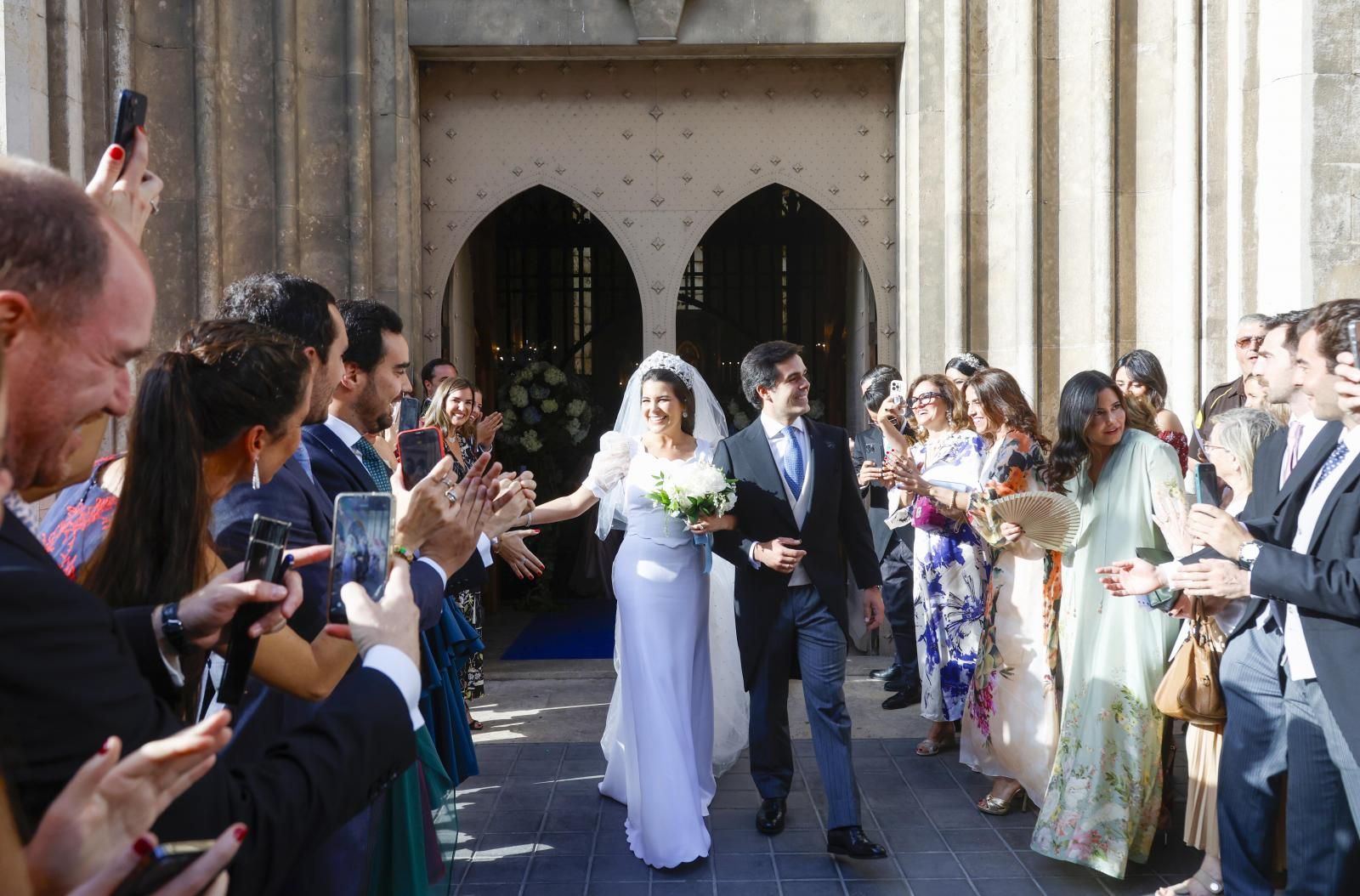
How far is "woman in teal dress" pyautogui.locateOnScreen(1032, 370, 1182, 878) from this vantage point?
13.9ft

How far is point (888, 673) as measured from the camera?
7.26m

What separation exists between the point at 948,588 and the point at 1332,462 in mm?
2860

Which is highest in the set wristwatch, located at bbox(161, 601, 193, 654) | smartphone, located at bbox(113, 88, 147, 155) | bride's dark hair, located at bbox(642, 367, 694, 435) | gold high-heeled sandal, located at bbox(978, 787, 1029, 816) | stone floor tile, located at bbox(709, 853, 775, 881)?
smartphone, located at bbox(113, 88, 147, 155)

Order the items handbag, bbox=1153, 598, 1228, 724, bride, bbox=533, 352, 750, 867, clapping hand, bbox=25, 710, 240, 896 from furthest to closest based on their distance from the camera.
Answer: bride, bbox=533, 352, 750, 867 < handbag, bbox=1153, 598, 1228, 724 < clapping hand, bbox=25, 710, 240, 896

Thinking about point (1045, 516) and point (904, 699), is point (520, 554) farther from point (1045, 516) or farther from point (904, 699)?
point (904, 699)

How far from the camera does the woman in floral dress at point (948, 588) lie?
5.76 m

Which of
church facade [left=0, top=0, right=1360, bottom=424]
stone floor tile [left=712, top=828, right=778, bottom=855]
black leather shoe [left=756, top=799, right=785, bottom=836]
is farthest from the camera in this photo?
church facade [left=0, top=0, right=1360, bottom=424]

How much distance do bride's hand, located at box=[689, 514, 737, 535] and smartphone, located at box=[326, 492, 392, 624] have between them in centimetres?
292

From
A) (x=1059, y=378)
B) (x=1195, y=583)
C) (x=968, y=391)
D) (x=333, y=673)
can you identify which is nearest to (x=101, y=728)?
(x=333, y=673)

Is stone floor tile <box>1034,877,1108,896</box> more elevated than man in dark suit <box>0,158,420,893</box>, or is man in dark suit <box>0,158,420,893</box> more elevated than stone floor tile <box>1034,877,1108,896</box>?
man in dark suit <box>0,158,420,893</box>

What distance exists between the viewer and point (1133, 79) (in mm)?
7262

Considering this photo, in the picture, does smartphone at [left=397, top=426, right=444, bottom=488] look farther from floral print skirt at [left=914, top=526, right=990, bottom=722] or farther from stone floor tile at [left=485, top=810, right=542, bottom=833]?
floral print skirt at [left=914, top=526, right=990, bottom=722]

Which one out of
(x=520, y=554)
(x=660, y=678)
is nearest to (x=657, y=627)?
(x=660, y=678)

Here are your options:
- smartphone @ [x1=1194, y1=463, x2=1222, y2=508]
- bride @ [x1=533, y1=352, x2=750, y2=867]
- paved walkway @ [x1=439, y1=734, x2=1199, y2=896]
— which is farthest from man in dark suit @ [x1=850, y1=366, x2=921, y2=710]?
smartphone @ [x1=1194, y1=463, x2=1222, y2=508]
